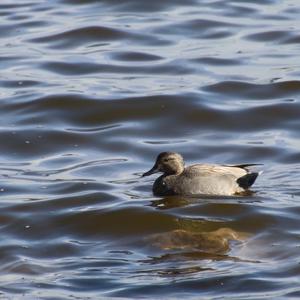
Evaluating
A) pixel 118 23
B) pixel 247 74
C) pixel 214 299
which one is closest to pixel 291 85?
pixel 247 74

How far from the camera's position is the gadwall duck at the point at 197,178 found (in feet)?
41.4

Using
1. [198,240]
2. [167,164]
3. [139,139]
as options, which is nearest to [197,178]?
[167,164]

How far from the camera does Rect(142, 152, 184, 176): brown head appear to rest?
13.0 metres

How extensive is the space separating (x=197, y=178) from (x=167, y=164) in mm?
414

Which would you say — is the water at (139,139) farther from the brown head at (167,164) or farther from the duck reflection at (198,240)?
the brown head at (167,164)

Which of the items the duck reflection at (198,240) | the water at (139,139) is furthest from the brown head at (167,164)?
the duck reflection at (198,240)

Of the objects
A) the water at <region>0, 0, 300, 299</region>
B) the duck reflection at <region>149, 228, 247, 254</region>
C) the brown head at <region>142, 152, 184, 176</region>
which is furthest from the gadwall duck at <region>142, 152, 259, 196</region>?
the duck reflection at <region>149, 228, 247, 254</region>

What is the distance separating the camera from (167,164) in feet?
42.6

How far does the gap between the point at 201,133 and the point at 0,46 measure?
4.94 metres

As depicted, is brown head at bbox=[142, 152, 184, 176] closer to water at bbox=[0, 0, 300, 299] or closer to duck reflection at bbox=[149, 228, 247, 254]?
water at bbox=[0, 0, 300, 299]

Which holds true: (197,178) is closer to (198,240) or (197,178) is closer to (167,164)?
(167,164)

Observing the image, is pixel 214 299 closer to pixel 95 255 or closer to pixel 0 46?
pixel 95 255

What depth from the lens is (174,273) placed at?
10.1m

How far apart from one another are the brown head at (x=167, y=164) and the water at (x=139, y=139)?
260 mm
